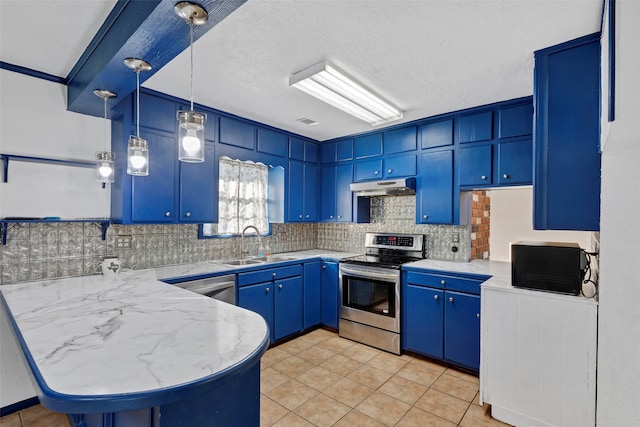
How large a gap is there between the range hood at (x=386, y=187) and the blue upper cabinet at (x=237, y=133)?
4.36ft

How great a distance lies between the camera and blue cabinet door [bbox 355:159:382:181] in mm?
3781

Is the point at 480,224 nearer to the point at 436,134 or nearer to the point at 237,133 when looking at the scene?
the point at 436,134

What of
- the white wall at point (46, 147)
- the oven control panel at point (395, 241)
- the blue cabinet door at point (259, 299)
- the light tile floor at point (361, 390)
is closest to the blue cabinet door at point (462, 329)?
the light tile floor at point (361, 390)

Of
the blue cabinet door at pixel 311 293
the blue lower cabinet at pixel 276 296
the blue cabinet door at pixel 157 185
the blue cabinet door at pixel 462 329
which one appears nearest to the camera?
the blue cabinet door at pixel 157 185

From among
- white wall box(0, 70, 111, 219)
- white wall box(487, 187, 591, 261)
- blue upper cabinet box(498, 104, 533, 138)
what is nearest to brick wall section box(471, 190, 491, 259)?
white wall box(487, 187, 591, 261)

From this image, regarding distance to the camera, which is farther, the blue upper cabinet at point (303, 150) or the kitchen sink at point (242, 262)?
the blue upper cabinet at point (303, 150)

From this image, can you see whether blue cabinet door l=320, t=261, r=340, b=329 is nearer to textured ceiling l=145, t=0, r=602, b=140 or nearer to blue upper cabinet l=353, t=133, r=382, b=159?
blue upper cabinet l=353, t=133, r=382, b=159

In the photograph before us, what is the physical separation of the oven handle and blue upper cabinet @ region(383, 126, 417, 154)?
143 centimetres

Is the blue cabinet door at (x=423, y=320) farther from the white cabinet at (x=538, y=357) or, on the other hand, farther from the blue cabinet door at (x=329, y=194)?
the blue cabinet door at (x=329, y=194)

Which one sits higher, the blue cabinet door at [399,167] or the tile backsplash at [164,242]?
the blue cabinet door at [399,167]

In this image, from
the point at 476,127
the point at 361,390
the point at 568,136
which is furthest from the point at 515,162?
the point at 361,390

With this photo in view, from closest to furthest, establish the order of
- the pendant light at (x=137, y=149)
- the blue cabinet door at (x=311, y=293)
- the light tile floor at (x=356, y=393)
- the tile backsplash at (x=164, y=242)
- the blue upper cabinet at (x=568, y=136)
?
the pendant light at (x=137, y=149) → the blue upper cabinet at (x=568, y=136) → the light tile floor at (x=356, y=393) → the tile backsplash at (x=164, y=242) → the blue cabinet door at (x=311, y=293)

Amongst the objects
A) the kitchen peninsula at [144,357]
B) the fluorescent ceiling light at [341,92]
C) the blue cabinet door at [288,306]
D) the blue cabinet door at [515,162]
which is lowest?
the blue cabinet door at [288,306]

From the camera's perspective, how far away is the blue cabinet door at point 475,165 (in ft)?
9.73
